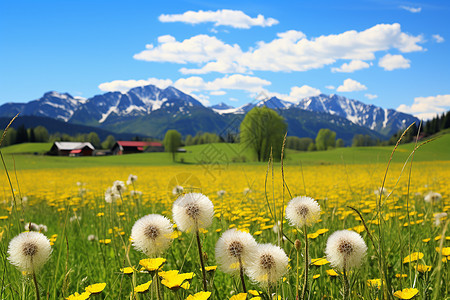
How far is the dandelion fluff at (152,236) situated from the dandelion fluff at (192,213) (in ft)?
0.27

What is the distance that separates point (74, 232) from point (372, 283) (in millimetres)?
4348

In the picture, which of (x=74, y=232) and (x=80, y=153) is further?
(x=80, y=153)

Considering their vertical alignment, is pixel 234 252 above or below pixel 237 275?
above

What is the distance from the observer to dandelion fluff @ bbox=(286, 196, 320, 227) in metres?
1.52

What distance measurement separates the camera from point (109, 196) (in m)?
4.04

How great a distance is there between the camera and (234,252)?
4.44 feet

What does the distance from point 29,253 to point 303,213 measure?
4.43ft

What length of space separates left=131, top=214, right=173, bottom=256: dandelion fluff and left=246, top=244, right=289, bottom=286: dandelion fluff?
1.32ft

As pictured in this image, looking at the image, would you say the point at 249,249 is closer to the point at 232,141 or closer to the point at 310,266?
the point at 310,266

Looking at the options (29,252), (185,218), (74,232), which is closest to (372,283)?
(185,218)

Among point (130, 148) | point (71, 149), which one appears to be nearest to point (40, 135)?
point (71, 149)

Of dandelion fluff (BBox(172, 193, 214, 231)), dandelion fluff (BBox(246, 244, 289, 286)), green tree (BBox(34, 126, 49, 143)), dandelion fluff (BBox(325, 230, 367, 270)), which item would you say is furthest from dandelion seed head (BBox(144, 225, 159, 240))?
green tree (BBox(34, 126, 49, 143))

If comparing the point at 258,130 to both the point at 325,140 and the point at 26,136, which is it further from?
the point at 26,136

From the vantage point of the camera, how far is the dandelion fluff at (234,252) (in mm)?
1338
